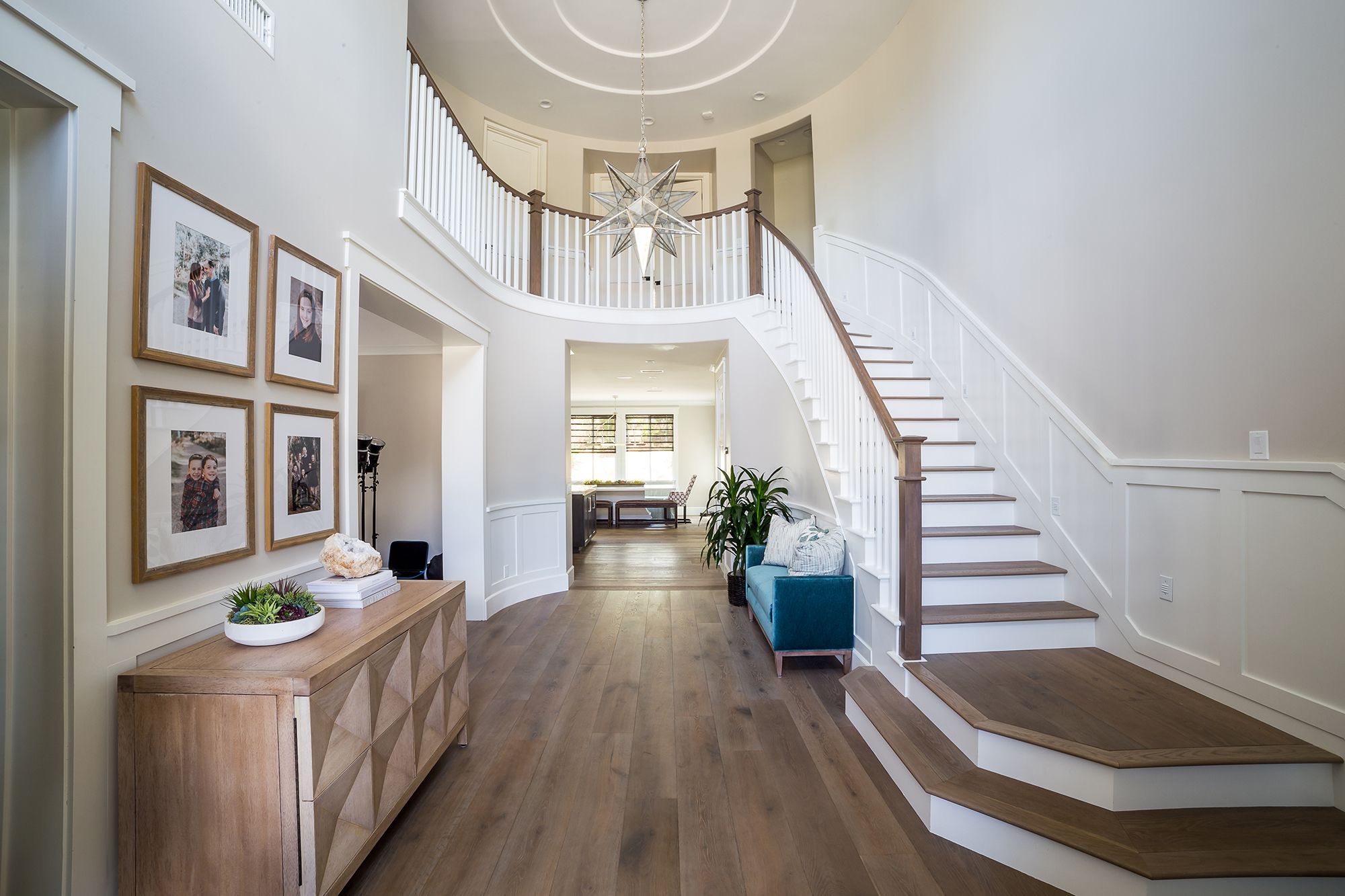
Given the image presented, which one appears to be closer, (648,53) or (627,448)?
(648,53)

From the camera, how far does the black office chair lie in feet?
15.2

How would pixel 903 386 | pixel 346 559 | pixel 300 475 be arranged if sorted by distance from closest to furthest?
pixel 346 559, pixel 300 475, pixel 903 386

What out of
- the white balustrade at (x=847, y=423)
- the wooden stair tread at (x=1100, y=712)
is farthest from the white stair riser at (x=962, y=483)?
the wooden stair tread at (x=1100, y=712)

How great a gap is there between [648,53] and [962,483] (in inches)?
202

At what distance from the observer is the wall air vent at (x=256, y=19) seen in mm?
1890

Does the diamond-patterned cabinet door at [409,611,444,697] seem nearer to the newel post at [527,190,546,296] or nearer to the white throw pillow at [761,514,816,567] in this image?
the white throw pillow at [761,514,816,567]


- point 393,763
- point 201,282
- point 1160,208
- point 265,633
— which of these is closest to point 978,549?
point 1160,208

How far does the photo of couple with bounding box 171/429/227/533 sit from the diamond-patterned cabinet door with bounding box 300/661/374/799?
687mm

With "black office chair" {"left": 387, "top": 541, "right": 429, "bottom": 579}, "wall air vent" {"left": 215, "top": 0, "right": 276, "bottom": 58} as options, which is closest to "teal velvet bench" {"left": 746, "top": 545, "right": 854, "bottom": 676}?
"black office chair" {"left": 387, "top": 541, "right": 429, "bottom": 579}

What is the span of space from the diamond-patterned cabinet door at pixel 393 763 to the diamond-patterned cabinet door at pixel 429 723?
1.7 inches

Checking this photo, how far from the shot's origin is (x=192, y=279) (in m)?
1.69

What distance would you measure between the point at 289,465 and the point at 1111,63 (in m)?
4.21

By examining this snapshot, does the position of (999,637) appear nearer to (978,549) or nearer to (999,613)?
(999,613)

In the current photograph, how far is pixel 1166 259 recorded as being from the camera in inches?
97.0
